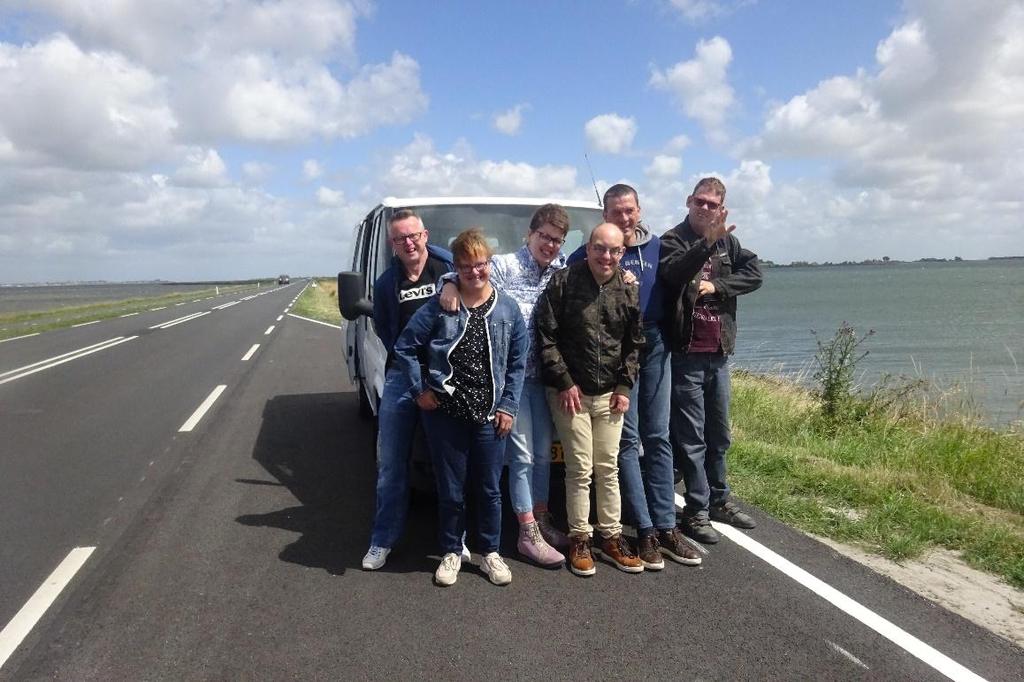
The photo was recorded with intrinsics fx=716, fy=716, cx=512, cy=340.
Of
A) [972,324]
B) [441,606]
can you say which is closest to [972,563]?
[441,606]

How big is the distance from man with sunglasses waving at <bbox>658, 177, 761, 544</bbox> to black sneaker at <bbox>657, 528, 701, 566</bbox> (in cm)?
24

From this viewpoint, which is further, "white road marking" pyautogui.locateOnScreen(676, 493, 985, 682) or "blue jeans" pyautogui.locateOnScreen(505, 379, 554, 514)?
"blue jeans" pyautogui.locateOnScreen(505, 379, 554, 514)

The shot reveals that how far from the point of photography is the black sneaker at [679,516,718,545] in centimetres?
439

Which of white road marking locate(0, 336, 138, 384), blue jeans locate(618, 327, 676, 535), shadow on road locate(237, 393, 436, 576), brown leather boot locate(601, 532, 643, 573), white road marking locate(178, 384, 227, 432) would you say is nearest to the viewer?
brown leather boot locate(601, 532, 643, 573)

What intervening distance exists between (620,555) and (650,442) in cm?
68

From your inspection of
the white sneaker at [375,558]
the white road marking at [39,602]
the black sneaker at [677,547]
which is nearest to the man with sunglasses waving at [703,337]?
the black sneaker at [677,547]

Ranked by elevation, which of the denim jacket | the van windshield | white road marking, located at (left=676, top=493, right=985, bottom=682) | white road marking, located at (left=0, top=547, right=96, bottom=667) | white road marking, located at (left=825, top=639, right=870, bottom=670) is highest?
the van windshield

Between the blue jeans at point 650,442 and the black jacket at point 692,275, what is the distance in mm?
158

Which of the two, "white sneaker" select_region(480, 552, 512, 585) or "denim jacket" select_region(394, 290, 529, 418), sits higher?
"denim jacket" select_region(394, 290, 529, 418)

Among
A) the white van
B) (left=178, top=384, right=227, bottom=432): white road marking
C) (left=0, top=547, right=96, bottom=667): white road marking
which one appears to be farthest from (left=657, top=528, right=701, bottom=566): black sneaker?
(left=178, top=384, right=227, bottom=432): white road marking

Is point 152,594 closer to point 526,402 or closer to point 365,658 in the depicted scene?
point 365,658

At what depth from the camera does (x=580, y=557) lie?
4.05 m

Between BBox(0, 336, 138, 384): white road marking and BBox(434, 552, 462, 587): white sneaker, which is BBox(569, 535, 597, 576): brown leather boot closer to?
BBox(434, 552, 462, 587): white sneaker

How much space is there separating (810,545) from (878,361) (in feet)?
53.1
